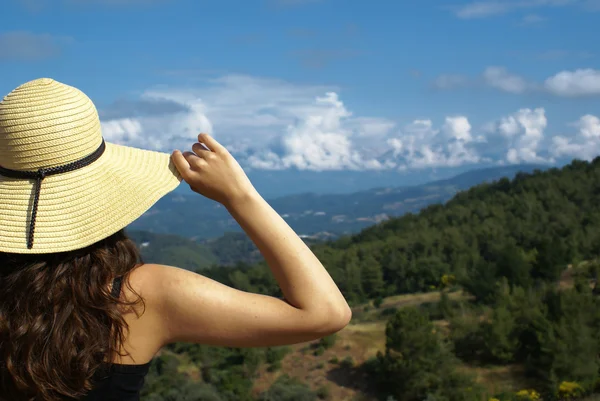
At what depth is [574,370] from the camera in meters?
21.7

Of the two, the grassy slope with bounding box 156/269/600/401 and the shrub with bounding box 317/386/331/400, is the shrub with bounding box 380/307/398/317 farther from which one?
the shrub with bounding box 317/386/331/400

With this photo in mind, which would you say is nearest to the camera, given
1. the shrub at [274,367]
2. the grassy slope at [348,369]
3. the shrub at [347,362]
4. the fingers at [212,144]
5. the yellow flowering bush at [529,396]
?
the fingers at [212,144]

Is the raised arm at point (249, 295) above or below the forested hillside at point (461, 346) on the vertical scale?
above

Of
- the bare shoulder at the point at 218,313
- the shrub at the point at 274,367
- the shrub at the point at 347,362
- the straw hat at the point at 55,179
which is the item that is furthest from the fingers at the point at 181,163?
the shrub at the point at 274,367

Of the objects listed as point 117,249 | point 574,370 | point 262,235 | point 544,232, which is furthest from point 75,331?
point 544,232

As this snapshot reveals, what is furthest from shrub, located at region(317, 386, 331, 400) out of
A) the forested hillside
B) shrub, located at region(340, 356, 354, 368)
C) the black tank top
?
the black tank top

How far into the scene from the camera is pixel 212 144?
180 cm

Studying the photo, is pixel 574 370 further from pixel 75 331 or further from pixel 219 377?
pixel 75 331

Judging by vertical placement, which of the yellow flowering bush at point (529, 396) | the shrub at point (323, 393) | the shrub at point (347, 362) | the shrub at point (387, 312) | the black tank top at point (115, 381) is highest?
the black tank top at point (115, 381)

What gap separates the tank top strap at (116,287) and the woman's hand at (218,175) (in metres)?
0.35

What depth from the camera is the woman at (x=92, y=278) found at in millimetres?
1693

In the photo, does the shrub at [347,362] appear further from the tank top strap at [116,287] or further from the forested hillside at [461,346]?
the tank top strap at [116,287]

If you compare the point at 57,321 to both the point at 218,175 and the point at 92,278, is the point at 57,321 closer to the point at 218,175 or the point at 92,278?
the point at 92,278

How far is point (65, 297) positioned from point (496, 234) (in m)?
59.7
